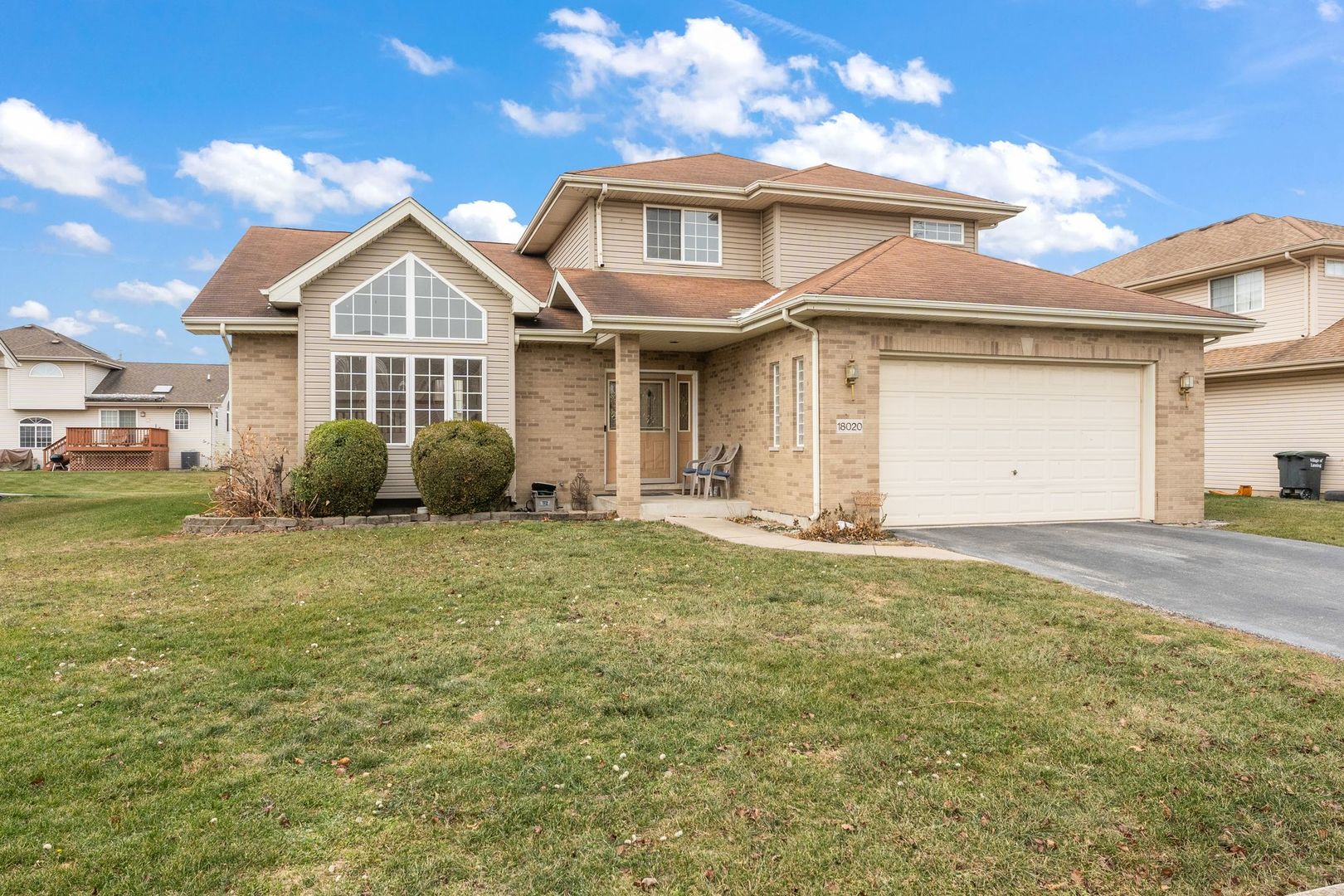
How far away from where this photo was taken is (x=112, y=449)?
32844mm

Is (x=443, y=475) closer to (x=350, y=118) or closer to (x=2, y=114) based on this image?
(x=350, y=118)

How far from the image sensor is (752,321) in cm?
1223

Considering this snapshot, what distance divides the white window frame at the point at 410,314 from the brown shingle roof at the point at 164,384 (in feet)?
96.9

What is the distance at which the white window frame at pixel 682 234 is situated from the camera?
15812 mm

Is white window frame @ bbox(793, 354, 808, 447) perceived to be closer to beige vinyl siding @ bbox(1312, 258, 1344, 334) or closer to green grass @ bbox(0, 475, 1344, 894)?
green grass @ bbox(0, 475, 1344, 894)

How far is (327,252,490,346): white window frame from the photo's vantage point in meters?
13.5

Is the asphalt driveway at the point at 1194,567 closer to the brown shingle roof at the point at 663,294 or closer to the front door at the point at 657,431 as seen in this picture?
the brown shingle roof at the point at 663,294

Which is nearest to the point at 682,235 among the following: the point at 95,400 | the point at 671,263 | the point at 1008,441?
the point at 671,263

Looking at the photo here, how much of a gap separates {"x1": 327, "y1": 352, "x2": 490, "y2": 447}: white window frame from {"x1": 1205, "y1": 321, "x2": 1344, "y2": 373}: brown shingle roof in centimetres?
1695

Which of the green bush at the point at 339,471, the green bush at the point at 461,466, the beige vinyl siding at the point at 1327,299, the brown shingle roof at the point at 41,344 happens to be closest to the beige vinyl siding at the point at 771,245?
the green bush at the point at 461,466

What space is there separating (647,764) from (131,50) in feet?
73.4

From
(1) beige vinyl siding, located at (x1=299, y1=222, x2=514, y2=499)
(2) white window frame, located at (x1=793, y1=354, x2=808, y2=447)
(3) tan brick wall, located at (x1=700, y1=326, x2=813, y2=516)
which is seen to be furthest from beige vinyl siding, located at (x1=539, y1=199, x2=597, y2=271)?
(2) white window frame, located at (x1=793, y1=354, x2=808, y2=447)

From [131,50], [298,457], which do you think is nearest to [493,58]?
[131,50]

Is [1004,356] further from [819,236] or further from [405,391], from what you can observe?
[405,391]
